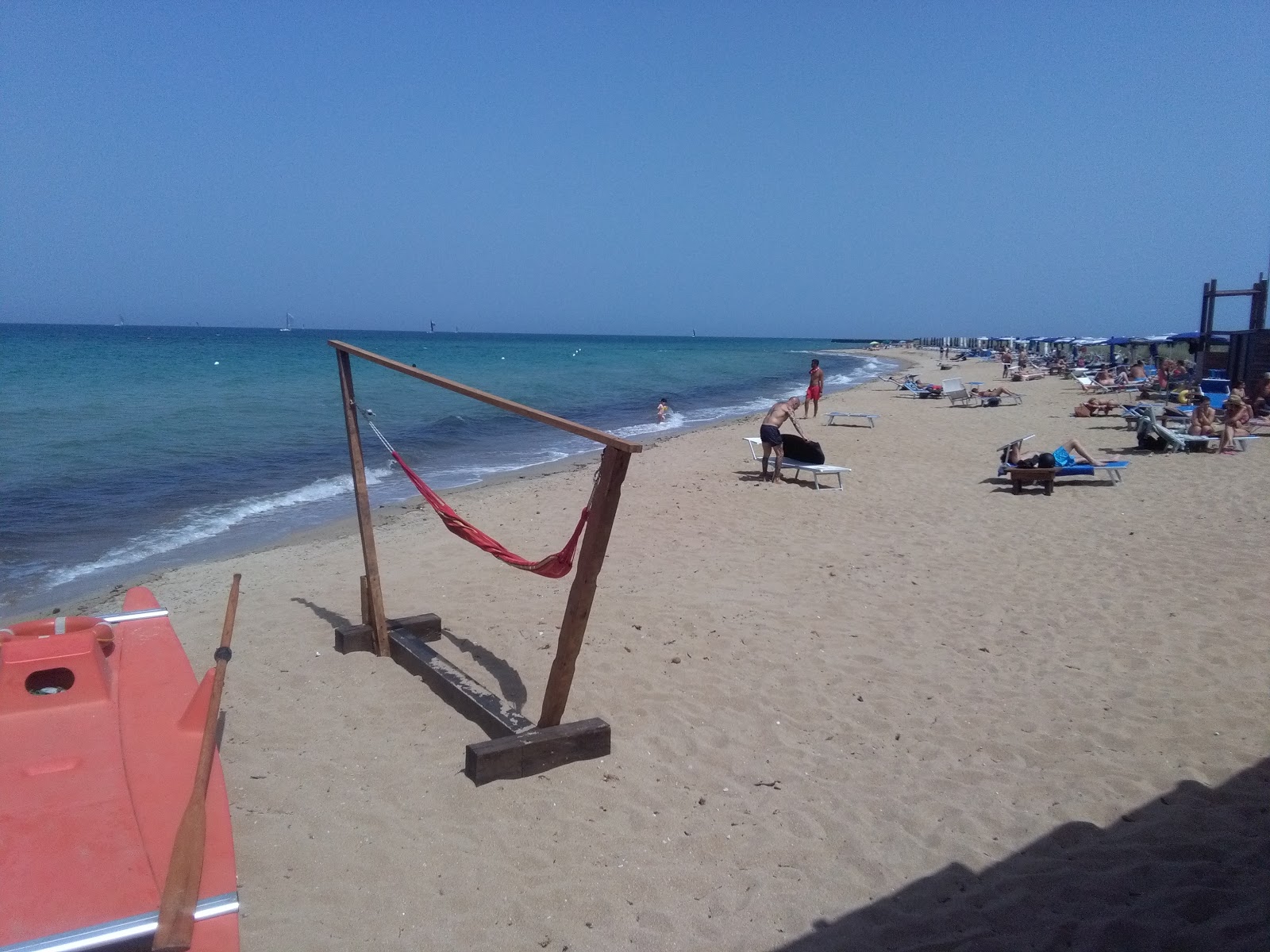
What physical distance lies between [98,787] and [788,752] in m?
2.75

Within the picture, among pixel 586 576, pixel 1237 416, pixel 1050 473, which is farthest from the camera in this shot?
pixel 1237 416

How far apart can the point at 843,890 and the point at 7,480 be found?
1418cm

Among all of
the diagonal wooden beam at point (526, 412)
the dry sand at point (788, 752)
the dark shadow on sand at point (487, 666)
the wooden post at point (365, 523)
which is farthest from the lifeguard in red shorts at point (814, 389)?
the diagonal wooden beam at point (526, 412)

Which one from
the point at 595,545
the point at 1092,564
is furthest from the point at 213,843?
the point at 1092,564

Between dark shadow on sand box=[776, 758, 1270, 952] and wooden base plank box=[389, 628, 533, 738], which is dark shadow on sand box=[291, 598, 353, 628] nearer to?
wooden base plank box=[389, 628, 533, 738]

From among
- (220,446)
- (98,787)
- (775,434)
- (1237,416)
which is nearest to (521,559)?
(98,787)

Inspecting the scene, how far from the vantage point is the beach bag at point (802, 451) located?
35.3ft

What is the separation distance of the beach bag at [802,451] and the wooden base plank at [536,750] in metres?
7.33

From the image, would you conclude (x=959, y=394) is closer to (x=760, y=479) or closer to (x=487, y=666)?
(x=760, y=479)

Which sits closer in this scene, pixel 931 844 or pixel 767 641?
pixel 931 844

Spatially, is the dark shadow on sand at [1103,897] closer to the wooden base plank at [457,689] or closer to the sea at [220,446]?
the wooden base plank at [457,689]

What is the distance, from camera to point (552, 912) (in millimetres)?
2906

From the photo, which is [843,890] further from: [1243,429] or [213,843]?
[1243,429]

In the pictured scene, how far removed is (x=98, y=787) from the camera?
296cm
